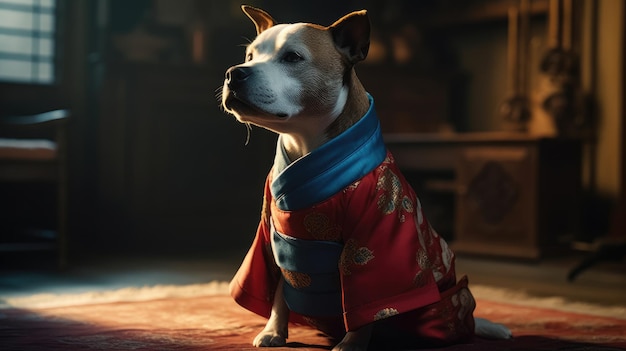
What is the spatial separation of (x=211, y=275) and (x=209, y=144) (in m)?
1.45

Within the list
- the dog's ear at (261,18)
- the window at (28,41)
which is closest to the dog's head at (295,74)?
the dog's ear at (261,18)

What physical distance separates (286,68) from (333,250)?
37cm

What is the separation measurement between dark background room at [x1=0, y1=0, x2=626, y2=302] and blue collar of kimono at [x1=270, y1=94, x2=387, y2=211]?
1.99 m

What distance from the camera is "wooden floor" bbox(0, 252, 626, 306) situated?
300cm

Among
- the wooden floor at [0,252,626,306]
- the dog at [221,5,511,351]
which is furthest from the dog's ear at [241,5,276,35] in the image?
the wooden floor at [0,252,626,306]

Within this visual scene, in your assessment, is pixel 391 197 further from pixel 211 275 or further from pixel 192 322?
pixel 211 275

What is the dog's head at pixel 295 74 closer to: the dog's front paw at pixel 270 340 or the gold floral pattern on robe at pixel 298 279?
the gold floral pattern on robe at pixel 298 279

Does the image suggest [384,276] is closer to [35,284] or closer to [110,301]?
[110,301]

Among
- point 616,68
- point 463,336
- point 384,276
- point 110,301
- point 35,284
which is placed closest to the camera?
point 384,276

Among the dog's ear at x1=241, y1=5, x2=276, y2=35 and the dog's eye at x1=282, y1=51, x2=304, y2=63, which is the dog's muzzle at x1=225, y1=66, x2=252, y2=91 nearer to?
the dog's eye at x1=282, y1=51, x2=304, y2=63

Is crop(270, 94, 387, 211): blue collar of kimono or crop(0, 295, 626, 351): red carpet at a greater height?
crop(270, 94, 387, 211): blue collar of kimono

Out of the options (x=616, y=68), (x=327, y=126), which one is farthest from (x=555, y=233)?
(x=327, y=126)

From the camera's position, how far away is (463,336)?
6.11 ft

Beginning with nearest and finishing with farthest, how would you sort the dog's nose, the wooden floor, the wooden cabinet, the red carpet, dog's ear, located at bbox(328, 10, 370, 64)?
1. the dog's nose
2. dog's ear, located at bbox(328, 10, 370, 64)
3. the red carpet
4. the wooden floor
5. the wooden cabinet
